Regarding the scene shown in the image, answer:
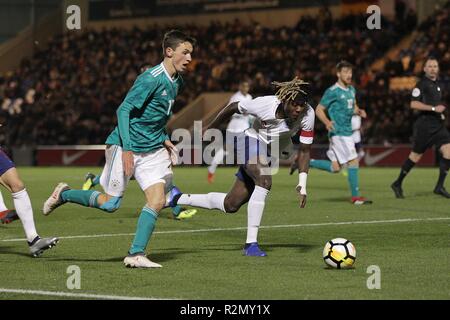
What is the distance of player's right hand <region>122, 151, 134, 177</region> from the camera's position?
8.57 metres

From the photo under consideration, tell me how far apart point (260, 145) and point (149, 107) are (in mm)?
1515

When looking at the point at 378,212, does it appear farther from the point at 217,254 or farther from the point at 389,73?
the point at 389,73

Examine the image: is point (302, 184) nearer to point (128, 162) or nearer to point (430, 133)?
point (128, 162)

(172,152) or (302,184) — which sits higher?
(172,152)

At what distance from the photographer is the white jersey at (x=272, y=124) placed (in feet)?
32.2

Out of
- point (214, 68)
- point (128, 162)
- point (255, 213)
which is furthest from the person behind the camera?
point (214, 68)

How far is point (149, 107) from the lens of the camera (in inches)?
351

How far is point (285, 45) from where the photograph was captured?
1395 inches

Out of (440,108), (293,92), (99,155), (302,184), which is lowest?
(99,155)

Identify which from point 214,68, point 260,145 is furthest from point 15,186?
point 214,68

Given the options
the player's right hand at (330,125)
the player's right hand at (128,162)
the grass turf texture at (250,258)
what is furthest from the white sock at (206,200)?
the player's right hand at (330,125)

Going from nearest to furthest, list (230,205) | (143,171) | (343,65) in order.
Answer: (143,171)
(230,205)
(343,65)

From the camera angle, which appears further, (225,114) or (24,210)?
(225,114)
